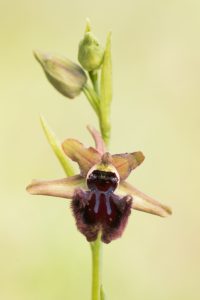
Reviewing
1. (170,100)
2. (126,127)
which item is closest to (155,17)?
(170,100)

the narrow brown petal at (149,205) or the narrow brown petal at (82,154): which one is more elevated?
the narrow brown petal at (82,154)

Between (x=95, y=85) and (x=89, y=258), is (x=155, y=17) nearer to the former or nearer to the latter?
(x=89, y=258)

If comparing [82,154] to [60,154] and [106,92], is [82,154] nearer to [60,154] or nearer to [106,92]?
[60,154]

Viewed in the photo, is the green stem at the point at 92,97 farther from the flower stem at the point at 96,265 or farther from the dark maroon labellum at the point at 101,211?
the flower stem at the point at 96,265

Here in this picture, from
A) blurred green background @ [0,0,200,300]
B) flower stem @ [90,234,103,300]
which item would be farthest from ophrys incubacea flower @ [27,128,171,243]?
blurred green background @ [0,0,200,300]

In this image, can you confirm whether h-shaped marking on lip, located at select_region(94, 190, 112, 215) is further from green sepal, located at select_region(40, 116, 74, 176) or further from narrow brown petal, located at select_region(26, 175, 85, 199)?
green sepal, located at select_region(40, 116, 74, 176)

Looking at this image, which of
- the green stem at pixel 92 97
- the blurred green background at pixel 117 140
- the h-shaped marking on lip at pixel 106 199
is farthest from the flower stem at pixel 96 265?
the blurred green background at pixel 117 140

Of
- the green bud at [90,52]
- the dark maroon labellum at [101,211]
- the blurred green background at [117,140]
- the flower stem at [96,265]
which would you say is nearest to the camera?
the dark maroon labellum at [101,211]
